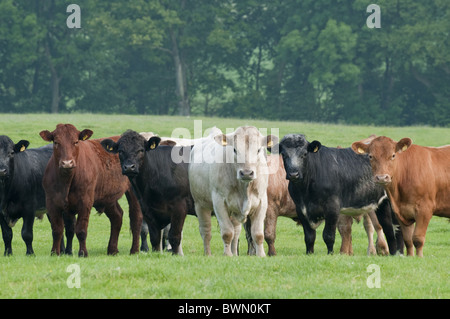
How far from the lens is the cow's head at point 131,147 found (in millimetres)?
12680

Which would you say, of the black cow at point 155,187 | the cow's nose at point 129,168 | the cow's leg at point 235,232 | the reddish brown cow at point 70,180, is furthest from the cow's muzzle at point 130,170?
the cow's leg at point 235,232

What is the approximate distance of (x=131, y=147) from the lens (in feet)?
42.0

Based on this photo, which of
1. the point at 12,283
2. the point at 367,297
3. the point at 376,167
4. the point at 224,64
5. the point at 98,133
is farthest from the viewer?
the point at 224,64

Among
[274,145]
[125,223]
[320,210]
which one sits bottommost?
[125,223]

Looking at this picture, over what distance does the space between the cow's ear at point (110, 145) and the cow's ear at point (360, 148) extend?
3.72 meters

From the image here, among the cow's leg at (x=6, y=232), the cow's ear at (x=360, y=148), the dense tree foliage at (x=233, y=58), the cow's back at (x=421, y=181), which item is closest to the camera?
the cow's back at (x=421, y=181)

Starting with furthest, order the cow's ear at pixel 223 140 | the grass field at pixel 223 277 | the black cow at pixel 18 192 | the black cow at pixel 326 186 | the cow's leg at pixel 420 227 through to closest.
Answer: the black cow at pixel 18 192
the black cow at pixel 326 186
the cow's ear at pixel 223 140
the cow's leg at pixel 420 227
the grass field at pixel 223 277

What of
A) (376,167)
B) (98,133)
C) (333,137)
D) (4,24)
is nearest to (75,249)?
(376,167)

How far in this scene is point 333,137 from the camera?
1309 inches

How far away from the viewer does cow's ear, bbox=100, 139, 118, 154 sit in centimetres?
1293

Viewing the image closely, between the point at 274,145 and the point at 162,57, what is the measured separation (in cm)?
5036

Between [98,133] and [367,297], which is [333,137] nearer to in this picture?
[98,133]

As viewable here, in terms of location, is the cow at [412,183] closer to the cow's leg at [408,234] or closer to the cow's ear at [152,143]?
the cow's leg at [408,234]

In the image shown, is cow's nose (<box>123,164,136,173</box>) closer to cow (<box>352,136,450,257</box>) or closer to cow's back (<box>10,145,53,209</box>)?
cow's back (<box>10,145,53,209</box>)
